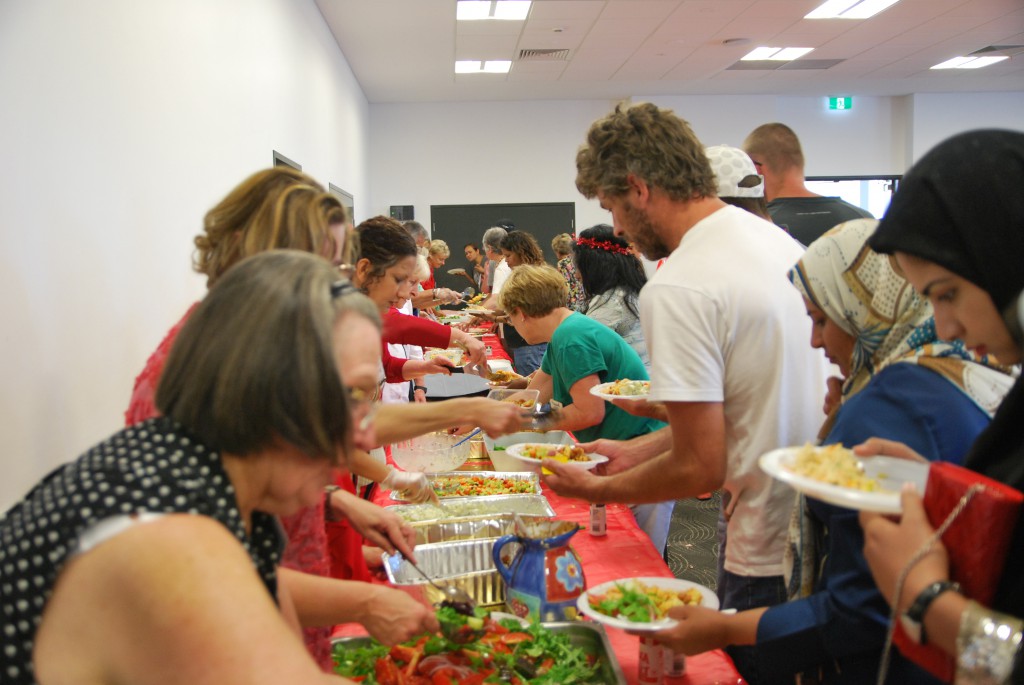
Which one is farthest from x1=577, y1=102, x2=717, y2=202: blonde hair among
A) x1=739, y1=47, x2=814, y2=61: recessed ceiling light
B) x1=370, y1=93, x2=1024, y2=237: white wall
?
x1=370, y1=93, x2=1024, y2=237: white wall

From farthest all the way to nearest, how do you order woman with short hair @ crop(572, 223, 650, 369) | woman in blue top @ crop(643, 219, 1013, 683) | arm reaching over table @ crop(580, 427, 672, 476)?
woman with short hair @ crop(572, 223, 650, 369) < arm reaching over table @ crop(580, 427, 672, 476) < woman in blue top @ crop(643, 219, 1013, 683)

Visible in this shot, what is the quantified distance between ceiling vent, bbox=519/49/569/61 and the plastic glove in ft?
21.7

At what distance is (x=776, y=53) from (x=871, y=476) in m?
8.38

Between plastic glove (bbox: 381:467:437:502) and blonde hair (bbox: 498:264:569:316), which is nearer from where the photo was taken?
plastic glove (bbox: 381:467:437:502)

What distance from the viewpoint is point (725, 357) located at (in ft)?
5.08

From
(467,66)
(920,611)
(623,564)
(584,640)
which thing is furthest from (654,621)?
(467,66)

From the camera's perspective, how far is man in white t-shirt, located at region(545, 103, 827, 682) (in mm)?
1521

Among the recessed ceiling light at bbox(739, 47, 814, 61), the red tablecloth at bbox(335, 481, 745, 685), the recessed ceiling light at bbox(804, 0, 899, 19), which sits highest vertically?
the recessed ceiling light at bbox(739, 47, 814, 61)

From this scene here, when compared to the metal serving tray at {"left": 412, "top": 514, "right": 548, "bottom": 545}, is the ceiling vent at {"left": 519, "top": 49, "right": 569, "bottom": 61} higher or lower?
higher

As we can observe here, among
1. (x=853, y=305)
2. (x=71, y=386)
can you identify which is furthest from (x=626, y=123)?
(x=71, y=386)

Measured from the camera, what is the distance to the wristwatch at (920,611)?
87 cm

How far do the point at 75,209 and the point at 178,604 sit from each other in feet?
4.70

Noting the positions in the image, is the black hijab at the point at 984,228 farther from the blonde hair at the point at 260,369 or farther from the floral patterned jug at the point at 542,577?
Answer: the floral patterned jug at the point at 542,577

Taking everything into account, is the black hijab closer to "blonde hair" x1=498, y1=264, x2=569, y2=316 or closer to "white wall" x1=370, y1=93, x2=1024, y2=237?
"blonde hair" x1=498, y1=264, x2=569, y2=316
